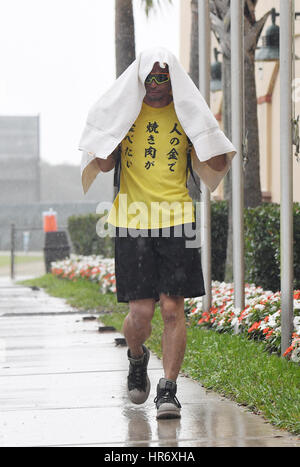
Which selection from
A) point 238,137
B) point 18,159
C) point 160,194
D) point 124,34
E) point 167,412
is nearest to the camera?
point 167,412

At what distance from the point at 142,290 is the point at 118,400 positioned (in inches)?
29.9

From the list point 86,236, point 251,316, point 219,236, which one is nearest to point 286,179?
point 251,316

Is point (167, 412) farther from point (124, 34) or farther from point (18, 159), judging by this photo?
point (18, 159)

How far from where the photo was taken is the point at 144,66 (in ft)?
16.4

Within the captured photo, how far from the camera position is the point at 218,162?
17.2 ft

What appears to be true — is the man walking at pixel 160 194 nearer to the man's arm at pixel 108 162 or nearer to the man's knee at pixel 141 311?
the man's knee at pixel 141 311

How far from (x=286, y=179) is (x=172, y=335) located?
5.77 ft

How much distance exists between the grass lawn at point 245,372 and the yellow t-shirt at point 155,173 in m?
1.05

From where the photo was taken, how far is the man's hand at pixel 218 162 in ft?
17.2

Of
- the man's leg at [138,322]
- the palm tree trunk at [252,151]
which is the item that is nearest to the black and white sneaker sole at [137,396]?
the man's leg at [138,322]

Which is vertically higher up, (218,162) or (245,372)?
(218,162)

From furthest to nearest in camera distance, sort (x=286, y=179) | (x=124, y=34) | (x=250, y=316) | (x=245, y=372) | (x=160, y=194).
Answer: (x=124, y=34)
(x=250, y=316)
(x=286, y=179)
(x=245, y=372)
(x=160, y=194)

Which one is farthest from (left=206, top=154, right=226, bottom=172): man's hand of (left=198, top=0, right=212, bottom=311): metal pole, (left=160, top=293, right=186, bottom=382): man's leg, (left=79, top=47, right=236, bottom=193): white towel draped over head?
(left=198, top=0, right=212, bottom=311): metal pole
